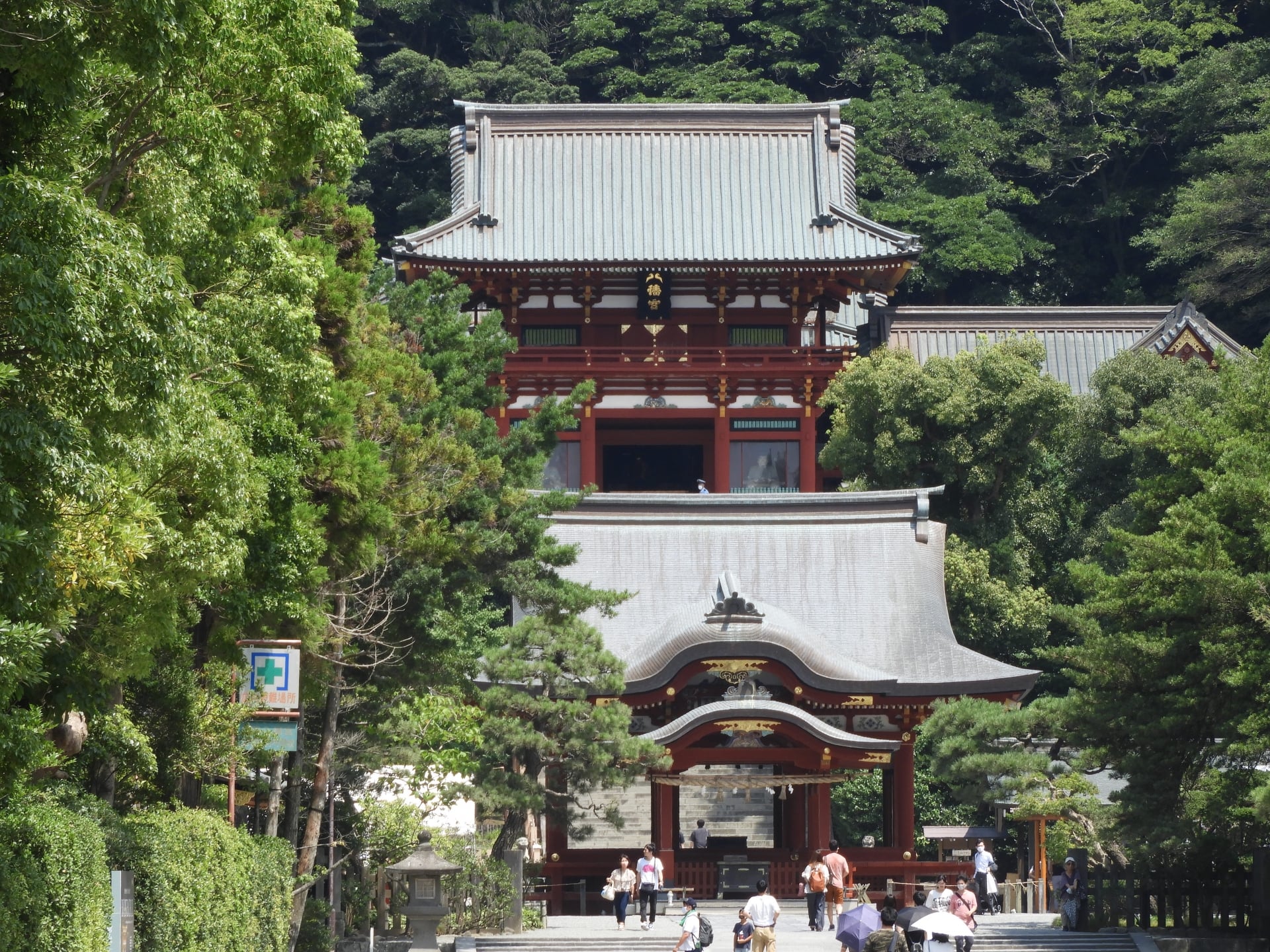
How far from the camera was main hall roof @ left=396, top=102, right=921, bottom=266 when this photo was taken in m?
40.0

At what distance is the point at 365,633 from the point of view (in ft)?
61.9

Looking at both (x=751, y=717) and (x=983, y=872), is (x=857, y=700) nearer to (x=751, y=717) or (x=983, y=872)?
(x=751, y=717)

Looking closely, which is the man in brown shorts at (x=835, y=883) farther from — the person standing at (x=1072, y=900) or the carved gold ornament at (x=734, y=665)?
the carved gold ornament at (x=734, y=665)

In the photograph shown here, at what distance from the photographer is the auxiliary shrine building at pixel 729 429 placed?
2753cm

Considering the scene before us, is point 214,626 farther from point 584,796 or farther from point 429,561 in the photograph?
point 584,796

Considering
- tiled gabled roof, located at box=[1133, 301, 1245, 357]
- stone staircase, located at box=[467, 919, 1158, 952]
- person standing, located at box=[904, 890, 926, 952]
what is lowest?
stone staircase, located at box=[467, 919, 1158, 952]

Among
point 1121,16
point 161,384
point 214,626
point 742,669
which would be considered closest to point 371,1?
point 1121,16

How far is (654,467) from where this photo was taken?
42.5m

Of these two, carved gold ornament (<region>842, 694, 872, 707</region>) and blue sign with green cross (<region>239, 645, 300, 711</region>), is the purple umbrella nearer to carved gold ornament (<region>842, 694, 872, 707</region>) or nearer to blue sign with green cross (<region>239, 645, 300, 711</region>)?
blue sign with green cross (<region>239, 645, 300, 711</region>)

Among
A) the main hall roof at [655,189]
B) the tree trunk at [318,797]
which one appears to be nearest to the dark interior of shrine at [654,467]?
the main hall roof at [655,189]

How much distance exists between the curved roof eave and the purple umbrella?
785 centimetres

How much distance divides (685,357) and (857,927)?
71.6ft

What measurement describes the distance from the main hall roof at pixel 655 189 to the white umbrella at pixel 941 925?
71.9 ft

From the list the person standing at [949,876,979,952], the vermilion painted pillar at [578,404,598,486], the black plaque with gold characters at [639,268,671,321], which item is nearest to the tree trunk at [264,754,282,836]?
the person standing at [949,876,979,952]
